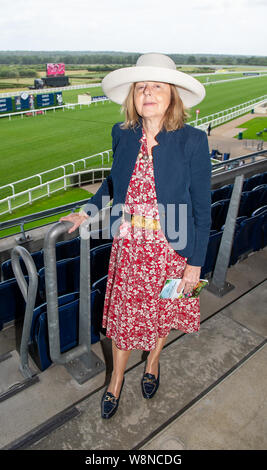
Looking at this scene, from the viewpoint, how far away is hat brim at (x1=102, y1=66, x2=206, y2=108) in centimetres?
166

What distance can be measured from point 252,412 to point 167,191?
52.4 inches

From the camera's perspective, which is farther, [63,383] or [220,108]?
[220,108]

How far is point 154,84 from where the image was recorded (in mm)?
1722

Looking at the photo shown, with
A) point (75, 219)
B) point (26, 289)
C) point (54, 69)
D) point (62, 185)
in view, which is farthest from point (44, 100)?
point (75, 219)

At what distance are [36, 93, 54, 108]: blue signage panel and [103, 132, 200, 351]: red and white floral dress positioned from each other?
39352mm

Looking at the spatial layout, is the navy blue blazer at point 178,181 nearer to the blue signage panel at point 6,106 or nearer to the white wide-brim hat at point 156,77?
the white wide-brim hat at point 156,77

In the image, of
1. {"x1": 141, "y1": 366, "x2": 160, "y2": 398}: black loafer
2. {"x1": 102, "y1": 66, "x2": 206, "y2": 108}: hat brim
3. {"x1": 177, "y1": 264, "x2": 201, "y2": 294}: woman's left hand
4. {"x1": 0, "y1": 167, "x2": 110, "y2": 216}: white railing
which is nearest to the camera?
{"x1": 102, "y1": 66, "x2": 206, "y2": 108}: hat brim

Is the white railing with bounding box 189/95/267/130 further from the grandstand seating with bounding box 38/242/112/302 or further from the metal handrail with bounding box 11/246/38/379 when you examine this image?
the metal handrail with bounding box 11/246/38/379

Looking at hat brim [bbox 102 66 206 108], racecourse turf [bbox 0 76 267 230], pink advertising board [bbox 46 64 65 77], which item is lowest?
racecourse turf [bbox 0 76 267 230]

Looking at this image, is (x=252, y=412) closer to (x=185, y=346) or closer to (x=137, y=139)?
(x=185, y=346)

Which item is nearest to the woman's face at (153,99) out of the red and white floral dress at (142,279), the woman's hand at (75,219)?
the red and white floral dress at (142,279)

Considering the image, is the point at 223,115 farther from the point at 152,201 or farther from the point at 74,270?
the point at 152,201

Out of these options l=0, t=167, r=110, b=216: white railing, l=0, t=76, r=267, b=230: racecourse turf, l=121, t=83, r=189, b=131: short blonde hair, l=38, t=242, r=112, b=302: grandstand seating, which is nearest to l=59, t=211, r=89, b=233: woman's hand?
l=121, t=83, r=189, b=131: short blonde hair
